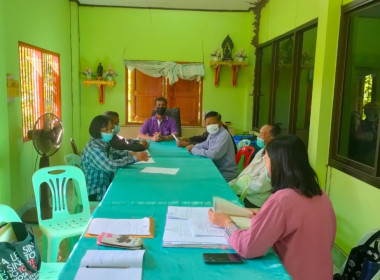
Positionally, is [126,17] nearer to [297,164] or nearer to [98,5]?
[98,5]

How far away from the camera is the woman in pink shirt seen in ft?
4.38

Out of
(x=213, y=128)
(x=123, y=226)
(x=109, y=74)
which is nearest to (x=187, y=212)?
(x=123, y=226)

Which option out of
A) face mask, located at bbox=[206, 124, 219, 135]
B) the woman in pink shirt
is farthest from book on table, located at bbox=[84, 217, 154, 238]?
face mask, located at bbox=[206, 124, 219, 135]

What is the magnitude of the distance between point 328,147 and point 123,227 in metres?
2.25

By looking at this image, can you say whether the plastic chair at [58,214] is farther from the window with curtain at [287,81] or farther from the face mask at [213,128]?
the window with curtain at [287,81]

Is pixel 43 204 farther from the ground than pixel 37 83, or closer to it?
closer to it

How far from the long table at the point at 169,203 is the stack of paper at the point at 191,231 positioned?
0.03m

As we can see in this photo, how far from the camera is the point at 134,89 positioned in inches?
238

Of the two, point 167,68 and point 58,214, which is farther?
point 167,68

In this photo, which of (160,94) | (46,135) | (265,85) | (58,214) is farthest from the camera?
(160,94)

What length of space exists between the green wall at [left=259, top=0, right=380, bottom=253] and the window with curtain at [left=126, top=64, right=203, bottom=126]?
9.14 ft

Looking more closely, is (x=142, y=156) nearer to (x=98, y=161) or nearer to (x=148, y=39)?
(x=98, y=161)

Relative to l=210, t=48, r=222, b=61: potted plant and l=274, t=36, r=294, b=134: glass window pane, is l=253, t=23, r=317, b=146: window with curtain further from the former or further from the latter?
l=210, t=48, r=222, b=61: potted plant

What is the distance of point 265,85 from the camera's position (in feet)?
18.1
